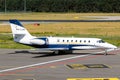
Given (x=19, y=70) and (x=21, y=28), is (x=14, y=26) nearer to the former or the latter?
(x=21, y=28)

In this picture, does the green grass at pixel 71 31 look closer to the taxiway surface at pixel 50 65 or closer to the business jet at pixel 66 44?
the business jet at pixel 66 44

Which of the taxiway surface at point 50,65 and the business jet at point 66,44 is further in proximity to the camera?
the business jet at point 66,44

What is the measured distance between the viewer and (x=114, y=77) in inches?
1313

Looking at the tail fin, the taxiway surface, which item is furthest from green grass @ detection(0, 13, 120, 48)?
the taxiway surface

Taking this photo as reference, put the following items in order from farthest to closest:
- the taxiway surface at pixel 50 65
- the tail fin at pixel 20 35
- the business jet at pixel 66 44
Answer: the tail fin at pixel 20 35 < the business jet at pixel 66 44 < the taxiway surface at pixel 50 65

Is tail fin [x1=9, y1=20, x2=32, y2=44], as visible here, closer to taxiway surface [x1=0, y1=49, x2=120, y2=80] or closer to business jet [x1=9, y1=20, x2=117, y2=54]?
business jet [x1=9, y1=20, x2=117, y2=54]

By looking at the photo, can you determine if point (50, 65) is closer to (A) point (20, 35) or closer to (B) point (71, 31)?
(A) point (20, 35)

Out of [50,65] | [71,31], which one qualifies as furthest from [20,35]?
[71,31]

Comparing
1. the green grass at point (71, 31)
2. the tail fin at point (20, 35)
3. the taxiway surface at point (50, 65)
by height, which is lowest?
the green grass at point (71, 31)

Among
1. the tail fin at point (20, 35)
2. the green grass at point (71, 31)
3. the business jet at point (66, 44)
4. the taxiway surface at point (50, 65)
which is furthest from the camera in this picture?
the green grass at point (71, 31)

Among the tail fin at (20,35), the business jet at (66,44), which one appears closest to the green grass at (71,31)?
the tail fin at (20,35)

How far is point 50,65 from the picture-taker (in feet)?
136

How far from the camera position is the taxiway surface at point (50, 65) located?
34.5m

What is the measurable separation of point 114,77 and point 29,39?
2044cm
